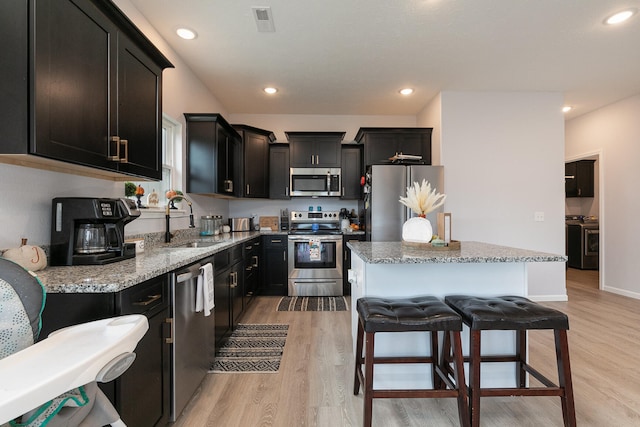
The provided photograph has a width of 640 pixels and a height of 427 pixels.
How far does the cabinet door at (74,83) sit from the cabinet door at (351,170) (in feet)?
10.5

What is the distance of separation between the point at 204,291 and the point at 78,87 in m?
1.22

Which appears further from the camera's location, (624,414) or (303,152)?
(303,152)

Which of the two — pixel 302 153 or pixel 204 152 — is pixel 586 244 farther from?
pixel 204 152

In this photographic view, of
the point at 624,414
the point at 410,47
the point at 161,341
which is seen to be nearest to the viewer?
the point at 161,341

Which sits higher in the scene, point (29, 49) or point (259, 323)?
point (29, 49)

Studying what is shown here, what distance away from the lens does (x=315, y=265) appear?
155 inches

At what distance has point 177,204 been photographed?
292 centimetres

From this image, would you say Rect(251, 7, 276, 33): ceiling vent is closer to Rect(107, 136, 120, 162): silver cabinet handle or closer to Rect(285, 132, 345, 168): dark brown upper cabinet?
Rect(107, 136, 120, 162): silver cabinet handle

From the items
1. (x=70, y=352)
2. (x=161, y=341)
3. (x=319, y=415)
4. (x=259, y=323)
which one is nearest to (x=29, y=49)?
(x=70, y=352)

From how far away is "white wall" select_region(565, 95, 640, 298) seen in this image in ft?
12.5

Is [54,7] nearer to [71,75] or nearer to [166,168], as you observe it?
[71,75]

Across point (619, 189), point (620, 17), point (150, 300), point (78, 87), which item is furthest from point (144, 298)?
point (619, 189)

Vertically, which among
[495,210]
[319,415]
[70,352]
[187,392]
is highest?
[495,210]

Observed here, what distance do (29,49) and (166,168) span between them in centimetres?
179
